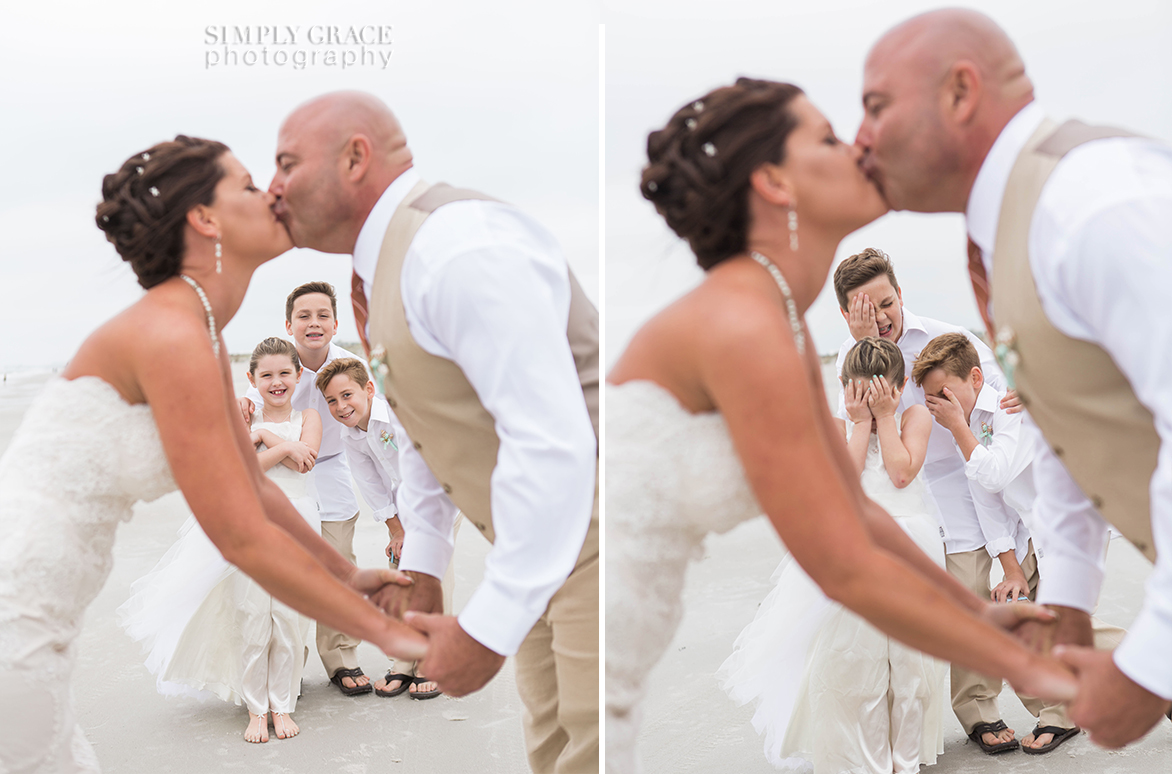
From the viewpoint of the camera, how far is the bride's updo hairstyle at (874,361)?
2.24m

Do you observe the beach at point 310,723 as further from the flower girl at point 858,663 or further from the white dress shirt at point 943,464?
the white dress shirt at point 943,464

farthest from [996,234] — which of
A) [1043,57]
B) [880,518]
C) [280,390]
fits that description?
[280,390]

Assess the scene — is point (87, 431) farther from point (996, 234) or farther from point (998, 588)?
point (998, 588)

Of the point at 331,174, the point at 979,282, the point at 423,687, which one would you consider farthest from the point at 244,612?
the point at 979,282

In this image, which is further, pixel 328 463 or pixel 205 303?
pixel 328 463

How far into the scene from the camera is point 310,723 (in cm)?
262

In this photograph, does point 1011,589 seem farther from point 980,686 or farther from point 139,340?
point 139,340

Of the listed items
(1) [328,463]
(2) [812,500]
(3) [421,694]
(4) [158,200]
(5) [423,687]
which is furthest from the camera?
(1) [328,463]

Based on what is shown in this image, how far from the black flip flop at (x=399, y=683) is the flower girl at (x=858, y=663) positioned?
30.3 inches

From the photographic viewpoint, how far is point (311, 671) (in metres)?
2.63

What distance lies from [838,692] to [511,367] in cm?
128

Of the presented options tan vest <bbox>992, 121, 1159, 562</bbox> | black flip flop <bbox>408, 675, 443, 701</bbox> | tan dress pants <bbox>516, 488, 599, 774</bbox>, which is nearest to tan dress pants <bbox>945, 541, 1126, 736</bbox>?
tan vest <bbox>992, 121, 1159, 562</bbox>

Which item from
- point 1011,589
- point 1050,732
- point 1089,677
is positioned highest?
point 1089,677

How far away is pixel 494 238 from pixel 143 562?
3.57 feet
